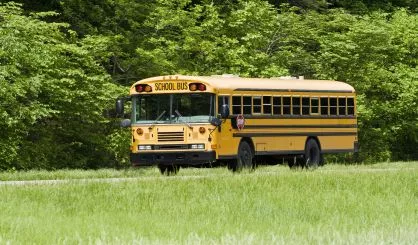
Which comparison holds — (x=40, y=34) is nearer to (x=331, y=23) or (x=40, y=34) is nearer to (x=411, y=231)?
(x=331, y=23)

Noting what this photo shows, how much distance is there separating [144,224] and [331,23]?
36.4m

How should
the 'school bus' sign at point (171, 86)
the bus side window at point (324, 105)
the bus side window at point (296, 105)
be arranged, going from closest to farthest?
the 'school bus' sign at point (171, 86), the bus side window at point (296, 105), the bus side window at point (324, 105)

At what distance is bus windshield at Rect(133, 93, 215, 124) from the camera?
24219mm

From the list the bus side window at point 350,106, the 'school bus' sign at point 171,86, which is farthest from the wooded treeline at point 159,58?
the bus side window at point 350,106

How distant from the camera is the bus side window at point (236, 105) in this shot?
81.8 feet

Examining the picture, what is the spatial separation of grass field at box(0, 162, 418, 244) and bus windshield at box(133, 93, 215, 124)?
4.75 m

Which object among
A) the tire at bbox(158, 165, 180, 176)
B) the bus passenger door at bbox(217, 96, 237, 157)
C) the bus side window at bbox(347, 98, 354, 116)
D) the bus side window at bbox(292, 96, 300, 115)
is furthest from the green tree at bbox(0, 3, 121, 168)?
the bus side window at bbox(347, 98, 354, 116)

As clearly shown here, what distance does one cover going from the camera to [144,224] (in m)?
11.7

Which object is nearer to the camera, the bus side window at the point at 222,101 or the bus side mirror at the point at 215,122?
the bus side mirror at the point at 215,122

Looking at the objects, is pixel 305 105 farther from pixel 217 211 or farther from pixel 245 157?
pixel 217 211

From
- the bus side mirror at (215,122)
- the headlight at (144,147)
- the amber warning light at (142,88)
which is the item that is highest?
the amber warning light at (142,88)

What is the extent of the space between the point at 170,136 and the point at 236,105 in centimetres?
187

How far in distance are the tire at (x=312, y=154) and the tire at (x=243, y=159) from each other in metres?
2.67

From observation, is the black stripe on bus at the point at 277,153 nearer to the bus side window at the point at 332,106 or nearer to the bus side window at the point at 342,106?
the bus side window at the point at 332,106
